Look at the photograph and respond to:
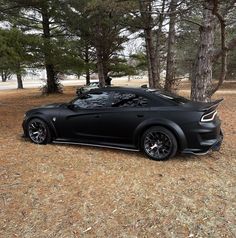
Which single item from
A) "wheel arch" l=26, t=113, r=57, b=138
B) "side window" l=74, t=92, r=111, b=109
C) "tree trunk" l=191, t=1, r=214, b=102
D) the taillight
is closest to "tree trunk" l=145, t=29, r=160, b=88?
"tree trunk" l=191, t=1, r=214, b=102

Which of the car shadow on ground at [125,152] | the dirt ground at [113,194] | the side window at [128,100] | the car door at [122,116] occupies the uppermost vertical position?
the side window at [128,100]

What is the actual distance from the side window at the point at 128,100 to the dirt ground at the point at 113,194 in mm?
951

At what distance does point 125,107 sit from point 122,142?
68 cm

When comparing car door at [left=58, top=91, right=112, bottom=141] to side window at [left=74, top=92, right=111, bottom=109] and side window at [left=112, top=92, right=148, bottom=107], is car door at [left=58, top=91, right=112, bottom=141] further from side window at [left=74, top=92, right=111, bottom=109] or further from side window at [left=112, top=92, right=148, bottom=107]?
side window at [left=112, top=92, right=148, bottom=107]

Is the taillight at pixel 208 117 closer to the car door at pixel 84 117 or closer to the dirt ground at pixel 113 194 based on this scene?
the dirt ground at pixel 113 194

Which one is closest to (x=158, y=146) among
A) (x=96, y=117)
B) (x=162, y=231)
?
(x=96, y=117)

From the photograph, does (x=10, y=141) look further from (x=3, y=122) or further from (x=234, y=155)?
(x=234, y=155)

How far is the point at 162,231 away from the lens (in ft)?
11.4

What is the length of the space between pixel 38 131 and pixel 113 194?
119 inches

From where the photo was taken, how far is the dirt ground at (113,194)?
3.56 meters

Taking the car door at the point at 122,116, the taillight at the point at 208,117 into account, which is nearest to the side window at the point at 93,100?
the car door at the point at 122,116

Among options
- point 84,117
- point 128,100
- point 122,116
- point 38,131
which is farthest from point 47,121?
point 128,100

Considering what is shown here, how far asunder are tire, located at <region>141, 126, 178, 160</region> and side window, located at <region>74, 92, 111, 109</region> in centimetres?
113

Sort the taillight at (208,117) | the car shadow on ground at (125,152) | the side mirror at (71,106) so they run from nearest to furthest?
the taillight at (208,117), the car shadow on ground at (125,152), the side mirror at (71,106)
